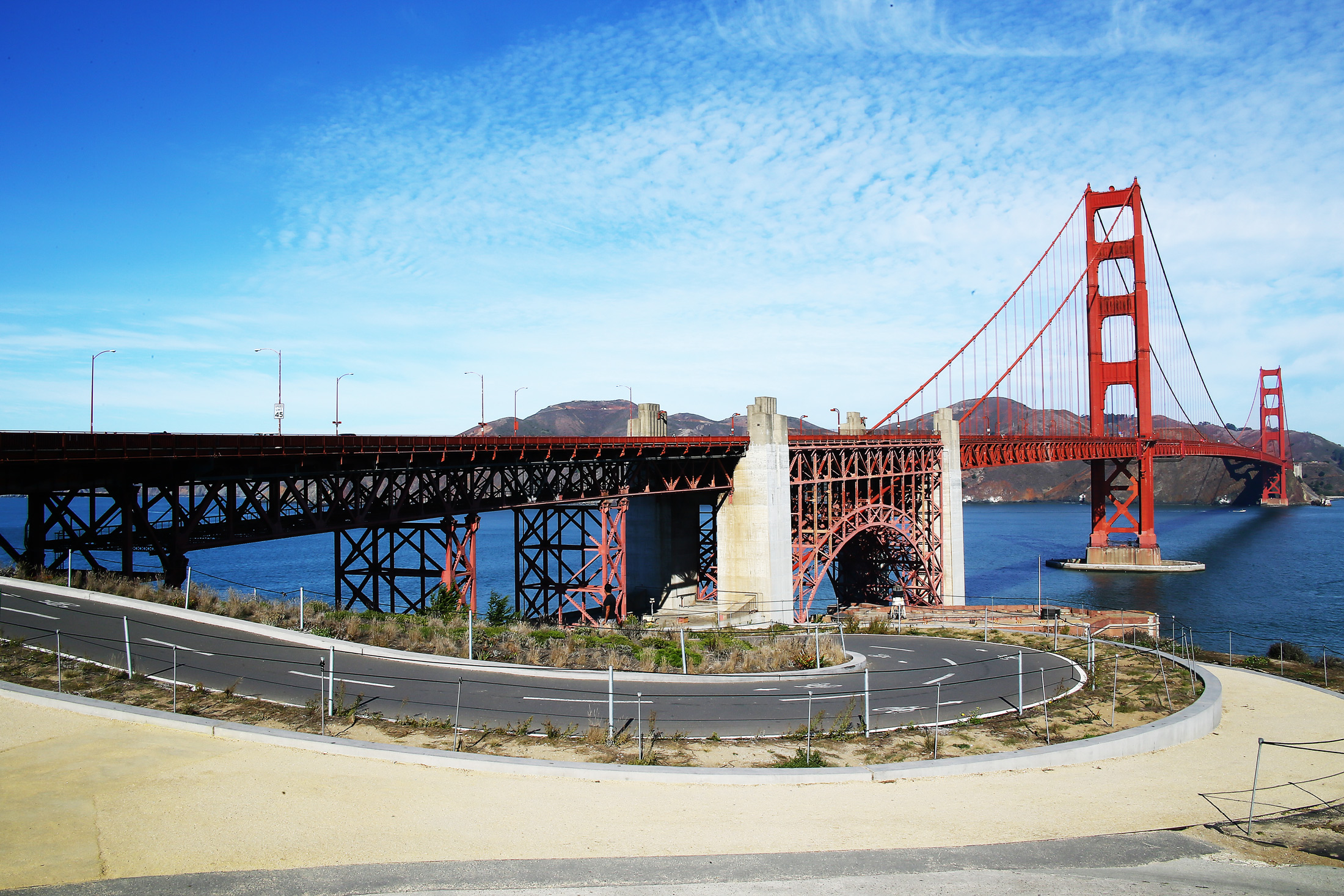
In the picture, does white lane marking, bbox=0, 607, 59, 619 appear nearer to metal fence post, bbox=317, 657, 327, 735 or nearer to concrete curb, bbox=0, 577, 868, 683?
concrete curb, bbox=0, 577, 868, 683

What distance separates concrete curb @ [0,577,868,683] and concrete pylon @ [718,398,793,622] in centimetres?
1980

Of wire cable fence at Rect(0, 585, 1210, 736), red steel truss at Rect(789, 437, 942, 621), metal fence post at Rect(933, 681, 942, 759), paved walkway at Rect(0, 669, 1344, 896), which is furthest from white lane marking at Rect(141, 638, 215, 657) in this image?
red steel truss at Rect(789, 437, 942, 621)

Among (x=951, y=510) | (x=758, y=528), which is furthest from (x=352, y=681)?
(x=951, y=510)

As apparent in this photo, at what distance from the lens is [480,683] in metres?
15.7

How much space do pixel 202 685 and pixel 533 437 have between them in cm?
1879

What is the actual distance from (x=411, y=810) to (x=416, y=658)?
26.0 feet

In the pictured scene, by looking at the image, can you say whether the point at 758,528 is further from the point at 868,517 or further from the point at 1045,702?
the point at 1045,702

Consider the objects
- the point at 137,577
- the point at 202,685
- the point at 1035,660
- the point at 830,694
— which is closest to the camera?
the point at 202,685

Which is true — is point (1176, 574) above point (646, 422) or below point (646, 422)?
below

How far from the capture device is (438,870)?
8289 mm

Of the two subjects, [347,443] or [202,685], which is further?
[347,443]

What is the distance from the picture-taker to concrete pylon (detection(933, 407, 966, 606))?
2149 inches

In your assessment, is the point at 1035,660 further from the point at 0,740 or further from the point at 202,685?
the point at 0,740

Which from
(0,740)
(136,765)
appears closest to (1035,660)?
(136,765)
